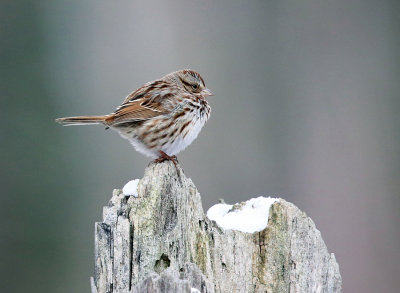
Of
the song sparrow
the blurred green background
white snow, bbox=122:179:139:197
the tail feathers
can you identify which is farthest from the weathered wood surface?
the blurred green background

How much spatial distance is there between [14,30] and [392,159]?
18.0 feet

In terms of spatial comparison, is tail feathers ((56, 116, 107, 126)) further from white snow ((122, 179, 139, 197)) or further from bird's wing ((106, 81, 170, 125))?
white snow ((122, 179, 139, 197))

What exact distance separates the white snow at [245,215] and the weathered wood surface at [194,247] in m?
0.05

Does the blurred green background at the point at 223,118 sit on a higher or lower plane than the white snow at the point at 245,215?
higher

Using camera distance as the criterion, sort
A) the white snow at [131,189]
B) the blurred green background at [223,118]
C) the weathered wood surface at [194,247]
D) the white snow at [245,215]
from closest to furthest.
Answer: the weathered wood surface at [194,247]
the white snow at [131,189]
the white snow at [245,215]
the blurred green background at [223,118]

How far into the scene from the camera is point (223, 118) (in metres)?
10.5

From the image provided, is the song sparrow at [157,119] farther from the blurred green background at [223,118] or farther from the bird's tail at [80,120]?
the blurred green background at [223,118]

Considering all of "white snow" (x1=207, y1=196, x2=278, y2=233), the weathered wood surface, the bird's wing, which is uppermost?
→ the bird's wing

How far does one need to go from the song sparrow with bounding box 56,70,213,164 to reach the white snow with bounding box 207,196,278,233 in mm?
1158

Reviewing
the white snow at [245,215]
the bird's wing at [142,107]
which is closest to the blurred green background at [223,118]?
the bird's wing at [142,107]

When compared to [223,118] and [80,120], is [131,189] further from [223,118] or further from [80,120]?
[223,118]

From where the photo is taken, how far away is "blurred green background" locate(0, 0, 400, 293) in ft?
29.9

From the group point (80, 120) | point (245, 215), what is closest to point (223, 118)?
point (80, 120)

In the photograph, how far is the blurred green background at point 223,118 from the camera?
9117 millimetres
